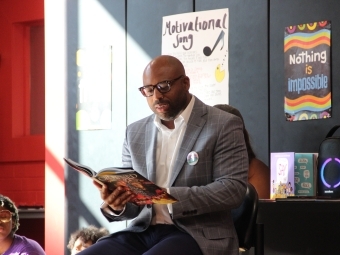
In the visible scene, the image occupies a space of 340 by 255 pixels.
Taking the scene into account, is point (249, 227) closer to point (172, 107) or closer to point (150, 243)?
point (150, 243)

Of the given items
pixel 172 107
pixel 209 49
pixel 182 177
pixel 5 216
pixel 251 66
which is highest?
pixel 209 49

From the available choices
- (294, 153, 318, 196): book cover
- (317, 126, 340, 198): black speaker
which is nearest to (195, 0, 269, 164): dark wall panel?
(294, 153, 318, 196): book cover

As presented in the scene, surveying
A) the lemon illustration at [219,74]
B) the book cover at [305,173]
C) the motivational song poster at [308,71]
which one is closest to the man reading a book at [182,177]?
the book cover at [305,173]

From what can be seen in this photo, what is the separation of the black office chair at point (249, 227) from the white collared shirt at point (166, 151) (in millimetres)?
319

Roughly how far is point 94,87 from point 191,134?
2.62 meters

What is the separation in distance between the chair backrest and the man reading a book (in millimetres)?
123

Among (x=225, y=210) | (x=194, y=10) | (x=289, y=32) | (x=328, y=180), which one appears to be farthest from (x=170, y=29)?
(x=225, y=210)

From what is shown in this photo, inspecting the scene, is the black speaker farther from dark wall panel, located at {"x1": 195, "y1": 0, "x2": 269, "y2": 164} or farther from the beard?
the beard

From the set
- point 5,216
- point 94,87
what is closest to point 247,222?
point 5,216

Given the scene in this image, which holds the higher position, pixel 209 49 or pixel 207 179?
pixel 209 49

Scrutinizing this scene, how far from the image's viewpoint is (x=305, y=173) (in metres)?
3.81

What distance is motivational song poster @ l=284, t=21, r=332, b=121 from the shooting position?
13.4 ft

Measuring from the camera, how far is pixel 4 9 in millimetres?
6758

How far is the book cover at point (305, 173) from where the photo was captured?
12.4ft
